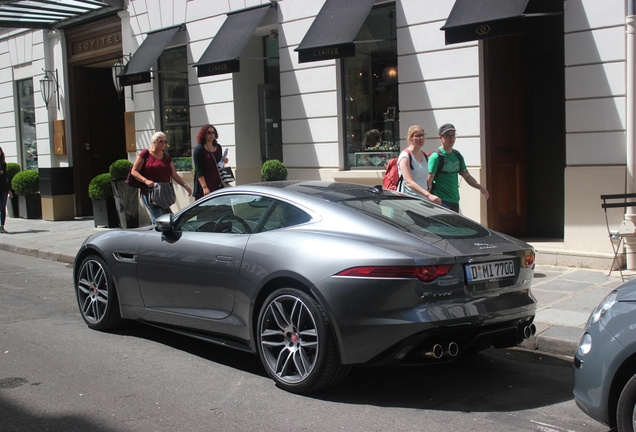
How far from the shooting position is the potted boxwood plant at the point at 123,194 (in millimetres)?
14609

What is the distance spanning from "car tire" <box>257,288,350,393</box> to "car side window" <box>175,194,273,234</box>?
2.40ft

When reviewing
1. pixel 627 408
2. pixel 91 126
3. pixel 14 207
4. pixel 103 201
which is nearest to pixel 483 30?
pixel 627 408

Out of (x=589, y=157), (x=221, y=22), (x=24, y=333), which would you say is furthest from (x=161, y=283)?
(x=221, y=22)

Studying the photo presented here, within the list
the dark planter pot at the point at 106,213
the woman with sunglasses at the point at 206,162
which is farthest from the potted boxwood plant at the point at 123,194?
the woman with sunglasses at the point at 206,162

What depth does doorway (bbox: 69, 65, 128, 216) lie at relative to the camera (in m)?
18.0

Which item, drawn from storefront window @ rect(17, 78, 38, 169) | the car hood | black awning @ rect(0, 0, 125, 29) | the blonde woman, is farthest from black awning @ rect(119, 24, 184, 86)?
the car hood

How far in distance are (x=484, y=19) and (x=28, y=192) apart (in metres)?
13.1

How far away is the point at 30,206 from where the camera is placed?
1830 cm

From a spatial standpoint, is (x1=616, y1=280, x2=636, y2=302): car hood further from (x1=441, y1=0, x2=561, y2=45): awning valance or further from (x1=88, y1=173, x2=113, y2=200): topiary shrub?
(x1=88, y1=173, x2=113, y2=200): topiary shrub

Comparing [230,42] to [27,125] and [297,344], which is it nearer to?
[27,125]

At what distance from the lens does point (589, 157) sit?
9.15 metres

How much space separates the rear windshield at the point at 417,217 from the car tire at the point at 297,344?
0.84 meters

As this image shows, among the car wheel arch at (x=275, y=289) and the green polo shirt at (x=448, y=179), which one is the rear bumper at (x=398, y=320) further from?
the green polo shirt at (x=448, y=179)

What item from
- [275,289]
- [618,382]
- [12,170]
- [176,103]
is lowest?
[618,382]
